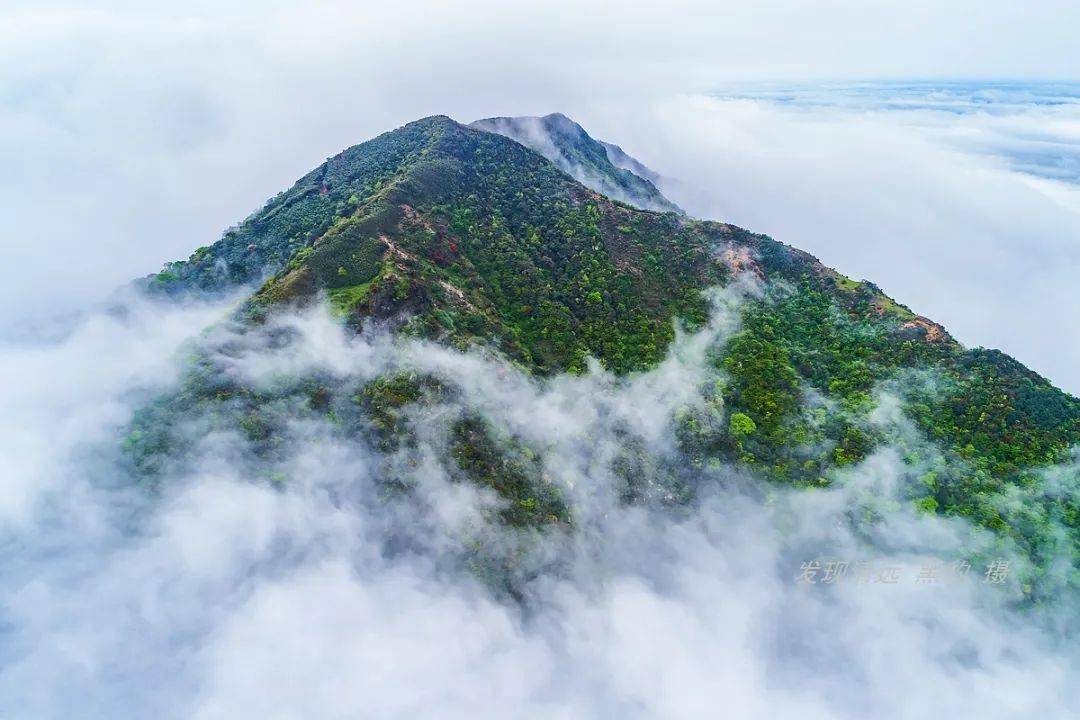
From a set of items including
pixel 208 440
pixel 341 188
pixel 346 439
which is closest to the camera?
pixel 208 440

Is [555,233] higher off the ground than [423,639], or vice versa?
[555,233]

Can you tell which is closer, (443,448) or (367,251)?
(443,448)

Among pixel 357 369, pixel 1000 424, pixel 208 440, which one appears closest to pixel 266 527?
pixel 208 440

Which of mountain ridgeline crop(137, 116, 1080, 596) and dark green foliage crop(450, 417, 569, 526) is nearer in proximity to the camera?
dark green foliage crop(450, 417, 569, 526)

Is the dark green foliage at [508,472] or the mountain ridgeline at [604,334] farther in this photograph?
the mountain ridgeline at [604,334]

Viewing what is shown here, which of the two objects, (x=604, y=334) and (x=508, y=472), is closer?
(x=508, y=472)

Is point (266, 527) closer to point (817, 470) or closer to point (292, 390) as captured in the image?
point (292, 390)

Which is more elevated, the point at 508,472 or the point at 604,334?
the point at 604,334

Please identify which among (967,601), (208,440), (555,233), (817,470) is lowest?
(967,601)
